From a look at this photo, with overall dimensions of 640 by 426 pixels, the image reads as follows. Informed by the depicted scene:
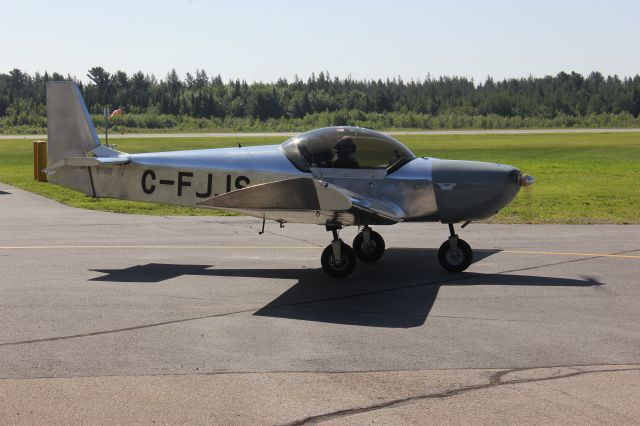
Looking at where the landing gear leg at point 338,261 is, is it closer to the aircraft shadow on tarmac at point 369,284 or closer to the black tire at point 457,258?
the aircraft shadow on tarmac at point 369,284

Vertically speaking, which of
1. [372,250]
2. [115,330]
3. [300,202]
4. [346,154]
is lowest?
[115,330]

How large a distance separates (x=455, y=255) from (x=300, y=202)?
3.01 m

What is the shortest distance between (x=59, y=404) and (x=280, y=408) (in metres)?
1.90

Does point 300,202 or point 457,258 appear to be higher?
point 300,202

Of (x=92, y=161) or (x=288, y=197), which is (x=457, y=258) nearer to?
(x=288, y=197)

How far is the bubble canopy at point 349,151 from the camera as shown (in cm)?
1378

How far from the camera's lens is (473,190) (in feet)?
44.3

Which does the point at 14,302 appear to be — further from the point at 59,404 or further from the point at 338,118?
the point at 338,118

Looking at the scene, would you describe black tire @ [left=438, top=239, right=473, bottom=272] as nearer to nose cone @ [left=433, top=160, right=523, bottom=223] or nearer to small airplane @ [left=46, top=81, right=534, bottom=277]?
small airplane @ [left=46, top=81, right=534, bottom=277]

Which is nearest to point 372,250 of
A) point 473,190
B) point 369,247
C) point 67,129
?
point 369,247

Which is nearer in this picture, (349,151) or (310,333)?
(310,333)

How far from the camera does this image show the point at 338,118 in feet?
411

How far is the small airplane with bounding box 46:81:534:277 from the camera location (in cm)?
1278

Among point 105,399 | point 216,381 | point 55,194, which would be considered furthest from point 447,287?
point 55,194
